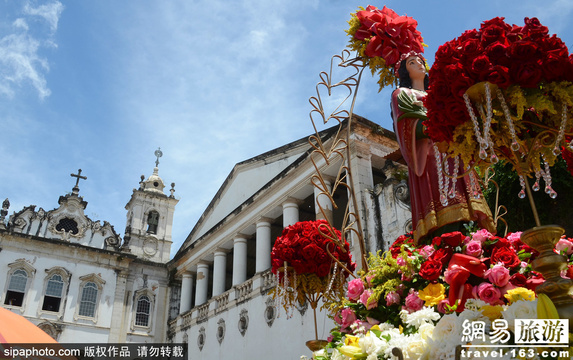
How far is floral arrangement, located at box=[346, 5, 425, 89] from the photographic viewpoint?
4.96 meters

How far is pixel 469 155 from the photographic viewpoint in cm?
295

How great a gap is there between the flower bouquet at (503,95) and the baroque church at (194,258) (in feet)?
29.7

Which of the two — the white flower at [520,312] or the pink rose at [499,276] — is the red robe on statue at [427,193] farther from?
the white flower at [520,312]

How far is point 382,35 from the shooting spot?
4973 millimetres

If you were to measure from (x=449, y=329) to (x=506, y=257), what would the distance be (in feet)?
2.68

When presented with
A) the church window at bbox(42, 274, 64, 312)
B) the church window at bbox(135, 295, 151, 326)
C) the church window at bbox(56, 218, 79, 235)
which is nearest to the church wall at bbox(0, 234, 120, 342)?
the church window at bbox(42, 274, 64, 312)

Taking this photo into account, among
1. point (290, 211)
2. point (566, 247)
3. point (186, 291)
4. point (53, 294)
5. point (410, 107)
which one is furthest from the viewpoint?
point (186, 291)

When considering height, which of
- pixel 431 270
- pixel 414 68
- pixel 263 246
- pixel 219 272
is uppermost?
pixel 263 246

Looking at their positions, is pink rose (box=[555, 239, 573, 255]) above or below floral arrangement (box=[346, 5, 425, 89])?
below

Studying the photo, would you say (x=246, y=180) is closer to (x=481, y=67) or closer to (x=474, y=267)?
(x=474, y=267)

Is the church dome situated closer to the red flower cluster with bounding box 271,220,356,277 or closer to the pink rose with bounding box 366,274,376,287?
the red flower cluster with bounding box 271,220,356,277

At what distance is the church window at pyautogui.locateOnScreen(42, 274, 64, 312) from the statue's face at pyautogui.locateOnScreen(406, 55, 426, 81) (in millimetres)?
21629

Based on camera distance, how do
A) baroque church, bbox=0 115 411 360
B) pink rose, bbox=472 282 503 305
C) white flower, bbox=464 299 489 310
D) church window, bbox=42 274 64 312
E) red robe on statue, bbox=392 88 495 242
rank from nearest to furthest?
white flower, bbox=464 299 489 310, pink rose, bbox=472 282 503 305, red robe on statue, bbox=392 88 495 242, baroque church, bbox=0 115 411 360, church window, bbox=42 274 64 312

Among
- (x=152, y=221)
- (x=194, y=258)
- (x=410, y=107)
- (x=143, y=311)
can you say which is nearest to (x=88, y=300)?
(x=143, y=311)
